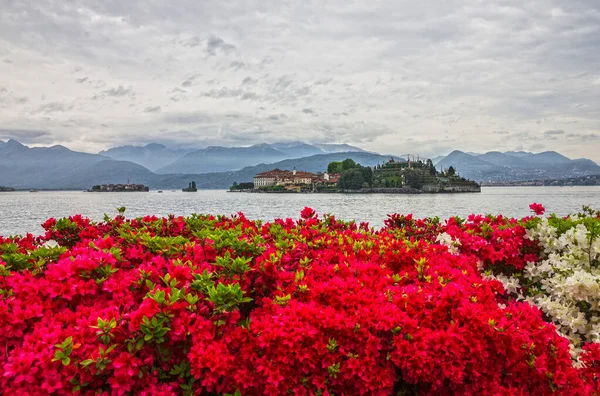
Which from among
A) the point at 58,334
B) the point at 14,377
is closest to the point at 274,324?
the point at 58,334

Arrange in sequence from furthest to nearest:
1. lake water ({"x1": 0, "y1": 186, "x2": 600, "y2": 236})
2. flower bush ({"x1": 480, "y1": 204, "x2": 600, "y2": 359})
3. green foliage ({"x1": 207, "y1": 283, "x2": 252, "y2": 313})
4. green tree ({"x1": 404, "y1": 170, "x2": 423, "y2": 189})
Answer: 1. green tree ({"x1": 404, "y1": 170, "x2": 423, "y2": 189})
2. lake water ({"x1": 0, "y1": 186, "x2": 600, "y2": 236})
3. flower bush ({"x1": 480, "y1": 204, "x2": 600, "y2": 359})
4. green foliage ({"x1": 207, "y1": 283, "x2": 252, "y2": 313})

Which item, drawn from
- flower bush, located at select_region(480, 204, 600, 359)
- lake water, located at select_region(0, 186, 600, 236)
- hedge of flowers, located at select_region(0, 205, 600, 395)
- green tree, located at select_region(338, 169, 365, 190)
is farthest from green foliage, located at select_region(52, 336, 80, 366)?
green tree, located at select_region(338, 169, 365, 190)

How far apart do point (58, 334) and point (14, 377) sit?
17.2 inches

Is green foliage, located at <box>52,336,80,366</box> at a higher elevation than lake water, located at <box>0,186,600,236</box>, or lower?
higher

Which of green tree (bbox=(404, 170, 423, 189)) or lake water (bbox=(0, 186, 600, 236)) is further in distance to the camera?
green tree (bbox=(404, 170, 423, 189))

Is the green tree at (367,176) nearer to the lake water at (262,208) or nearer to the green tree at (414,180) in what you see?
the green tree at (414,180)

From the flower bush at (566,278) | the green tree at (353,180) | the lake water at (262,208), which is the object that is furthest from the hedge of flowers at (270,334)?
the green tree at (353,180)

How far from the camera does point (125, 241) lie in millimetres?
5926

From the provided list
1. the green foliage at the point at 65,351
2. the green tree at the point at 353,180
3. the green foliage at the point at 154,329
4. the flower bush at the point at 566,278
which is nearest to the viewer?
the green foliage at the point at 65,351

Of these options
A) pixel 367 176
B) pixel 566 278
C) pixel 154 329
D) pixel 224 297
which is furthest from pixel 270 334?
pixel 367 176

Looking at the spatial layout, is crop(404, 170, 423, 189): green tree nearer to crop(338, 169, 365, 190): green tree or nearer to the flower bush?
crop(338, 169, 365, 190): green tree

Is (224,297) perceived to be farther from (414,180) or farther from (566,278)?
(414,180)

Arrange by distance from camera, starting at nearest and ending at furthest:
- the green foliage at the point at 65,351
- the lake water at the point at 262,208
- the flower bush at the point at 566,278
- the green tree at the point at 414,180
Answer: the green foliage at the point at 65,351 < the flower bush at the point at 566,278 < the lake water at the point at 262,208 < the green tree at the point at 414,180

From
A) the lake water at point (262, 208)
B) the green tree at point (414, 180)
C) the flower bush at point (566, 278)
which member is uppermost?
the green tree at point (414, 180)
